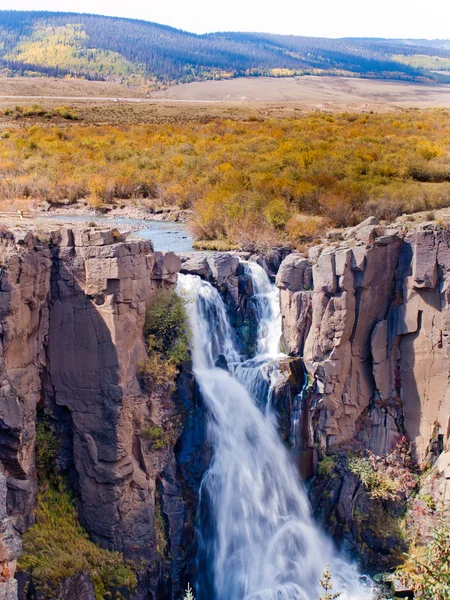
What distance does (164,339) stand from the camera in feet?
66.8

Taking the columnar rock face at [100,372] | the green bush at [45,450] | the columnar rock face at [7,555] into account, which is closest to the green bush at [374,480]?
the columnar rock face at [100,372]

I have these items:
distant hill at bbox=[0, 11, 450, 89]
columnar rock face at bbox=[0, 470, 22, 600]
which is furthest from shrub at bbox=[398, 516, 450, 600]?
distant hill at bbox=[0, 11, 450, 89]

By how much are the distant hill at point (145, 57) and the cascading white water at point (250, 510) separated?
11072 centimetres

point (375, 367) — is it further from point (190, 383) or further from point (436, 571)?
point (436, 571)

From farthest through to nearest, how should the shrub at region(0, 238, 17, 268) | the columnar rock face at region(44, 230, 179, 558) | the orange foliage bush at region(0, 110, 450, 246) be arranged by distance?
1. the orange foliage bush at region(0, 110, 450, 246)
2. the columnar rock face at region(44, 230, 179, 558)
3. the shrub at region(0, 238, 17, 268)

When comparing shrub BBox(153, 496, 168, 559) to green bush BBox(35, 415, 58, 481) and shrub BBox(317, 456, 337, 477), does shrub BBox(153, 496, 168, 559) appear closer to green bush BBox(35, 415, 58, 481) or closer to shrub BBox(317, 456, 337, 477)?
green bush BBox(35, 415, 58, 481)

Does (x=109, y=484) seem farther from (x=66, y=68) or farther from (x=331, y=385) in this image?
(x=66, y=68)

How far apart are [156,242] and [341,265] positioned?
1127 cm

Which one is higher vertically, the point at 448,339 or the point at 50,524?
the point at 448,339

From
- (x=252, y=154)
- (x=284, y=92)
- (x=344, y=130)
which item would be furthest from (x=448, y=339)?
(x=284, y=92)

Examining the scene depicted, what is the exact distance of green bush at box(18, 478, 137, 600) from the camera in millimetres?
16219

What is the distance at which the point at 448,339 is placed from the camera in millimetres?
21828

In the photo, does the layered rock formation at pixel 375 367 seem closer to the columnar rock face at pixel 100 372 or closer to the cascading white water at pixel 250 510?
the cascading white water at pixel 250 510

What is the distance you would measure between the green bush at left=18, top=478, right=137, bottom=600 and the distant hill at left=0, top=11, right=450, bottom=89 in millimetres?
113247
